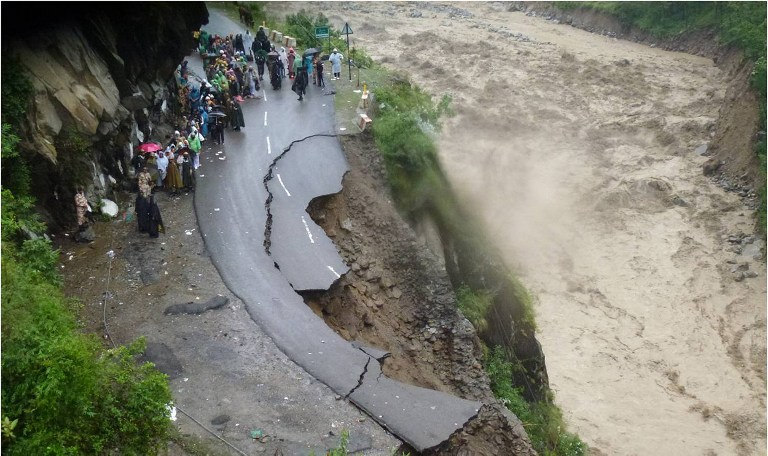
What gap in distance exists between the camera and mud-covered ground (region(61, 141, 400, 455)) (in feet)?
40.9

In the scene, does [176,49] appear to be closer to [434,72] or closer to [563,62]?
[434,72]

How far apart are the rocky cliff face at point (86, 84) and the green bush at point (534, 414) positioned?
12251 millimetres

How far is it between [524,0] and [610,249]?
42435 millimetres

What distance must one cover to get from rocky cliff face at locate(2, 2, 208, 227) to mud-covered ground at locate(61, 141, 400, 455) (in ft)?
6.03

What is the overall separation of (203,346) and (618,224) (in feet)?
71.6

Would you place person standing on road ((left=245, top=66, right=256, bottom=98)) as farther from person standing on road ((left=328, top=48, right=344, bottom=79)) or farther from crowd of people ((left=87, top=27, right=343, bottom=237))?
person standing on road ((left=328, top=48, right=344, bottom=79))

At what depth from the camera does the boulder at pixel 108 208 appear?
1891 centimetres

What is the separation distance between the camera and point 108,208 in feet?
62.5

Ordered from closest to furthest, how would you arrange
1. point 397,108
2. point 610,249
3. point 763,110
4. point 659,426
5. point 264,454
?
point 264,454 < point 659,426 < point 397,108 < point 610,249 < point 763,110

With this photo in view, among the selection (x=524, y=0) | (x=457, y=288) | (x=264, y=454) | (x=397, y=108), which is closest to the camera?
(x=264, y=454)

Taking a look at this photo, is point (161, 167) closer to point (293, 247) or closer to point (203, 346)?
point (293, 247)

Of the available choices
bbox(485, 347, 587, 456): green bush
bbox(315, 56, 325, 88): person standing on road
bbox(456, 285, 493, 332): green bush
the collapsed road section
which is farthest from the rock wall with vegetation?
bbox(456, 285, 493, 332): green bush

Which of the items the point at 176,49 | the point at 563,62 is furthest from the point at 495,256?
the point at 563,62

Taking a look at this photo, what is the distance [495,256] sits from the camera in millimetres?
25391
